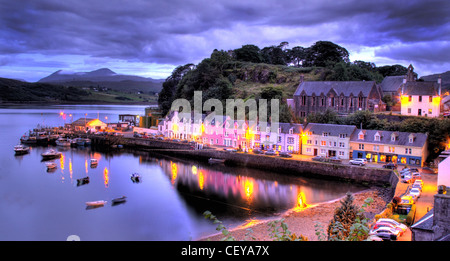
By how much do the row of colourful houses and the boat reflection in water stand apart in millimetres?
4065

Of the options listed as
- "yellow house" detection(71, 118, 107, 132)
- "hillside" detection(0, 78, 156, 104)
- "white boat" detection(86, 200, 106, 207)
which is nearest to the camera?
"white boat" detection(86, 200, 106, 207)

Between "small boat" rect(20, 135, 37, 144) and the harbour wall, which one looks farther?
"small boat" rect(20, 135, 37, 144)

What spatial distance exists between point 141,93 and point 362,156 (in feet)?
536

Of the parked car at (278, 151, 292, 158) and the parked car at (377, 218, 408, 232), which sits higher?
the parked car at (278, 151, 292, 158)

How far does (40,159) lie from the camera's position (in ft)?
112

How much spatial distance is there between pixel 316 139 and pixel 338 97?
30.6 feet

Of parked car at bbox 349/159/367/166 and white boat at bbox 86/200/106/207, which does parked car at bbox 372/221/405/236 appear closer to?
parked car at bbox 349/159/367/166

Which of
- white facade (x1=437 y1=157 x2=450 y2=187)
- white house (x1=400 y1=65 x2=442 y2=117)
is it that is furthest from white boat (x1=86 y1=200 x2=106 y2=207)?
white house (x1=400 y1=65 x2=442 y2=117)

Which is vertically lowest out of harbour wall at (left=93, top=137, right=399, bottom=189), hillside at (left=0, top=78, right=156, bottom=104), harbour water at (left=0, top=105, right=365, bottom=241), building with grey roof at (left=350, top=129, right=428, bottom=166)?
harbour water at (left=0, top=105, right=365, bottom=241)

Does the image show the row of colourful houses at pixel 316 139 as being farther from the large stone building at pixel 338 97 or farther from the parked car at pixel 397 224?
the parked car at pixel 397 224

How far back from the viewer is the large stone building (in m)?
34.0

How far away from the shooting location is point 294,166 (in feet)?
87.5

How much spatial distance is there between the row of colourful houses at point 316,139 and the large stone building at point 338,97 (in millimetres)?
7626

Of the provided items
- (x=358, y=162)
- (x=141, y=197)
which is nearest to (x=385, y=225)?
(x=358, y=162)
